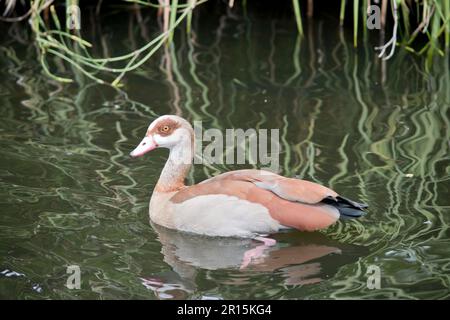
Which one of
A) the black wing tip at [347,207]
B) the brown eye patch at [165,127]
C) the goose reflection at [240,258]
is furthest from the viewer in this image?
the brown eye patch at [165,127]

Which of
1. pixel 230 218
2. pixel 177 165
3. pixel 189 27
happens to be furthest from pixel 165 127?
pixel 189 27

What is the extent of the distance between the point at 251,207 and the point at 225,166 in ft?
3.75

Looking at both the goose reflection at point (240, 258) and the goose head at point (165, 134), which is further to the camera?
the goose head at point (165, 134)

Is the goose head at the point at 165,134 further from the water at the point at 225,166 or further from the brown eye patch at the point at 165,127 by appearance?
the water at the point at 225,166

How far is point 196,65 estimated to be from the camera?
30.5ft

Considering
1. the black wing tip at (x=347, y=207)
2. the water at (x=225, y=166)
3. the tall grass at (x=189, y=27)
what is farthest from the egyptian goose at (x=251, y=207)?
the tall grass at (x=189, y=27)

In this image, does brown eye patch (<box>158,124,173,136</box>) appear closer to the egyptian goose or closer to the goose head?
the goose head

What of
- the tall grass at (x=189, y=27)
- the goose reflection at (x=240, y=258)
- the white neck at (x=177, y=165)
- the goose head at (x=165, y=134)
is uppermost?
the tall grass at (x=189, y=27)

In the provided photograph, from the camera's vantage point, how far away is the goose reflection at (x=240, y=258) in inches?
205

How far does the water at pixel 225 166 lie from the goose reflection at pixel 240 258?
0.04ft

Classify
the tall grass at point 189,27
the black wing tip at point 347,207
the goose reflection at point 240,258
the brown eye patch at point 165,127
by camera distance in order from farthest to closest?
the tall grass at point 189,27 → the brown eye patch at point 165,127 → the black wing tip at point 347,207 → the goose reflection at point 240,258

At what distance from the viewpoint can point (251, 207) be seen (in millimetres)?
5770

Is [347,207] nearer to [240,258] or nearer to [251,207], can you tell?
[251,207]

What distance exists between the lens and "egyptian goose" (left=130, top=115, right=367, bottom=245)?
5691mm
